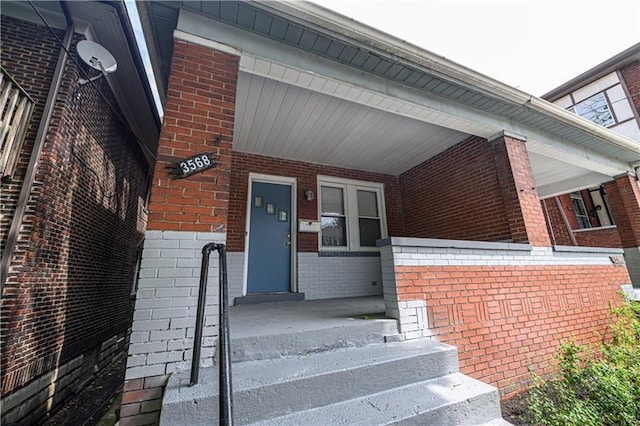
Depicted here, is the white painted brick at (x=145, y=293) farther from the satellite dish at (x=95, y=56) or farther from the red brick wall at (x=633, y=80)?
the red brick wall at (x=633, y=80)

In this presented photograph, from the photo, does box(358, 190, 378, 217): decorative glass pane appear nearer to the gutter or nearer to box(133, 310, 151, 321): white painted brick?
the gutter

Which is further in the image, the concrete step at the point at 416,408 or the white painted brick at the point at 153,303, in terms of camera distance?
the white painted brick at the point at 153,303

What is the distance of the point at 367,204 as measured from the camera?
19.5ft

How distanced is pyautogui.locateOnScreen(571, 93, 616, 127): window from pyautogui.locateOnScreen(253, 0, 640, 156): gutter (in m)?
6.22

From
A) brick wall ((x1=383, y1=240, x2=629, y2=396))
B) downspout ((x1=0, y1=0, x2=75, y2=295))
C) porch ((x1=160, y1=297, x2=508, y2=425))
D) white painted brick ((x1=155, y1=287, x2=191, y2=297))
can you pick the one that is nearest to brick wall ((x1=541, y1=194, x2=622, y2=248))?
brick wall ((x1=383, y1=240, x2=629, y2=396))

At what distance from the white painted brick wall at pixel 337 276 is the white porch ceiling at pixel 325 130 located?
6.87ft

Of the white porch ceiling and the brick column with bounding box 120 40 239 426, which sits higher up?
the white porch ceiling

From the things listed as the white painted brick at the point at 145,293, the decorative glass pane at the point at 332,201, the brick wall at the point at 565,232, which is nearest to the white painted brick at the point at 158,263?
the white painted brick at the point at 145,293

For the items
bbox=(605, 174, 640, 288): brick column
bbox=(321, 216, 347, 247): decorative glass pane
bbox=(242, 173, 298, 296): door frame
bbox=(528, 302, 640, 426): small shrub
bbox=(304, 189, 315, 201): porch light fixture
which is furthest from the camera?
bbox=(605, 174, 640, 288): brick column

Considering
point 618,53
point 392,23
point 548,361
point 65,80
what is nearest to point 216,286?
point 392,23

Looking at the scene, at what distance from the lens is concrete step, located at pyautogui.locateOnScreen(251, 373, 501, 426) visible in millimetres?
1645

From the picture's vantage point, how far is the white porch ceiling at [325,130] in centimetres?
353

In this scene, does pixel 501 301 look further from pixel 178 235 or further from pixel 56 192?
pixel 56 192

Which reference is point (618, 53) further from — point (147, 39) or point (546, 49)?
point (147, 39)
